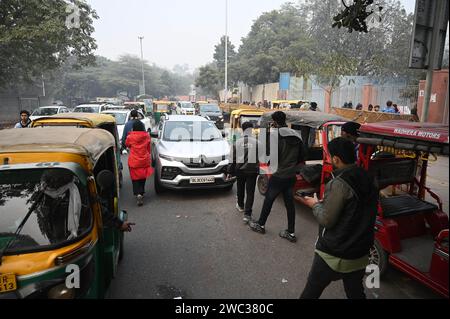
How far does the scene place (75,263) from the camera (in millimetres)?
2355

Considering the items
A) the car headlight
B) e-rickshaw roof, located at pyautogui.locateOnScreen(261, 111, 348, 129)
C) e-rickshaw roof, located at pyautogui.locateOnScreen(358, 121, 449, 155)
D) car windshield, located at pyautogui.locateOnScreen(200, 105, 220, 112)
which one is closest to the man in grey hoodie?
e-rickshaw roof, located at pyautogui.locateOnScreen(358, 121, 449, 155)

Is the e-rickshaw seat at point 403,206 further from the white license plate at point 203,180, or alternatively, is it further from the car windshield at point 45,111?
the car windshield at point 45,111

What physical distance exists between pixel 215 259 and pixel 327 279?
74.6 inches

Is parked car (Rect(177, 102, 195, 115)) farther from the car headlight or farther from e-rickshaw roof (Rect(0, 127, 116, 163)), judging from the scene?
e-rickshaw roof (Rect(0, 127, 116, 163))

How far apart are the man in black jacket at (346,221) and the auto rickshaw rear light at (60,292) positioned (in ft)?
6.04

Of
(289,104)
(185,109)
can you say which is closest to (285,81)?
(185,109)

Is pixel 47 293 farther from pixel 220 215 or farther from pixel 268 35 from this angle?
pixel 268 35

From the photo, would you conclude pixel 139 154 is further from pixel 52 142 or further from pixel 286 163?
pixel 52 142

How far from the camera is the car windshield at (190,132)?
748 centimetres

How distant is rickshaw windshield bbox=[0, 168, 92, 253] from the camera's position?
2445 mm

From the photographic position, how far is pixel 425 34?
147 inches

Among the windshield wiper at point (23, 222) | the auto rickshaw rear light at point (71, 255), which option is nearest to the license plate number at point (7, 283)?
the windshield wiper at point (23, 222)

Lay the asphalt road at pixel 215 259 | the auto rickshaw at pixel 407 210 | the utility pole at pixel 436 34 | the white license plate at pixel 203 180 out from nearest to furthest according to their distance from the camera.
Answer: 1. the auto rickshaw at pixel 407 210
2. the asphalt road at pixel 215 259
3. the utility pole at pixel 436 34
4. the white license plate at pixel 203 180

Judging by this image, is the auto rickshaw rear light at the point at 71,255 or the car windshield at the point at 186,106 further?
the car windshield at the point at 186,106
